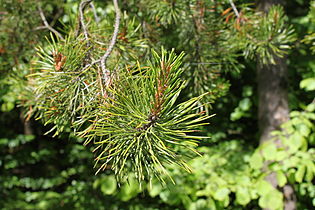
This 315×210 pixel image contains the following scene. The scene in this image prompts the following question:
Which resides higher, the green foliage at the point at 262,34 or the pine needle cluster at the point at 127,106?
the green foliage at the point at 262,34

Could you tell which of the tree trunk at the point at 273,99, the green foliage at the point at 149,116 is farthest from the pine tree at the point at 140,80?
the tree trunk at the point at 273,99

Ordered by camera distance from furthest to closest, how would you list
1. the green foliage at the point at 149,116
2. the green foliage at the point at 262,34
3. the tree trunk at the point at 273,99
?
the tree trunk at the point at 273,99 → the green foliage at the point at 262,34 → the green foliage at the point at 149,116

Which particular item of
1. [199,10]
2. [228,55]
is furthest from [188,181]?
[199,10]

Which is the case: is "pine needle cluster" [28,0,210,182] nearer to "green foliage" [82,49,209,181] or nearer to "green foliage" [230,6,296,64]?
"green foliage" [82,49,209,181]

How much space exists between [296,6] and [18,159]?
2042mm

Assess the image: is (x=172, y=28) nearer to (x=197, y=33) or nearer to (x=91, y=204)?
(x=197, y=33)

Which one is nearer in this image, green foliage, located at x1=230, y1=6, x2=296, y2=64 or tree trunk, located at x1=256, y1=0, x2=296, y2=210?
green foliage, located at x1=230, y1=6, x2=296, y2=64

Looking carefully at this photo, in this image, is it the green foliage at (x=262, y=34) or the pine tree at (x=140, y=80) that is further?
the green foliage at (x=262, y=34)

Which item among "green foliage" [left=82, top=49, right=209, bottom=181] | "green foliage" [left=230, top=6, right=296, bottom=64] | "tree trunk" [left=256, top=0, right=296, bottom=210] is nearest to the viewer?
"green foliage" [left=82, top=49, right=209, bottom=181]

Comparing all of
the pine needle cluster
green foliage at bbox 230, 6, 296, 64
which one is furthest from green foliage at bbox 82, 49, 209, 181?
green foliage at bbox 230, 6, 296, 64

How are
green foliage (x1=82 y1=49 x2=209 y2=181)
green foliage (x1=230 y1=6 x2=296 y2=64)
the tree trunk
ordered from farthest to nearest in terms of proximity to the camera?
the tree trunk, green foliage (x1=230 y1=6 x2=296 y2=64), green foliage (x1=82 y1=49 x2=209 y2=181)

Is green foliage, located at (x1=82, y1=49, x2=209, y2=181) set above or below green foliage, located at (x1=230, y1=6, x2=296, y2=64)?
below

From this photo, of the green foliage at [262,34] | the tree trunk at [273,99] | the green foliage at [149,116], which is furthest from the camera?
the tree trunk at [273,99]

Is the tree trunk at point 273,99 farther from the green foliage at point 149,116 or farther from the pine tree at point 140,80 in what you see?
the green foliage at point 149,116
